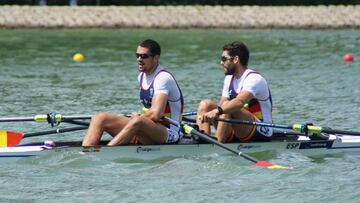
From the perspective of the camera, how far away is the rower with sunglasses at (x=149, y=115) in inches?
Answer: 441

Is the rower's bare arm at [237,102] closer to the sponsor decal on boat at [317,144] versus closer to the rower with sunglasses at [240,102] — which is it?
the rower with sunglasses at [240,102]

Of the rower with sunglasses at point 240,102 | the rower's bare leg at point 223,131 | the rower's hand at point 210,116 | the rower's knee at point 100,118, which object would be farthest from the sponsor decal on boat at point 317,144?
the rower's knee at point 100,118

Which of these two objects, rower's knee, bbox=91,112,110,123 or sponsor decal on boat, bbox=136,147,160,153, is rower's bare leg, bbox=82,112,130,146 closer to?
rower's knee, bbox=91,112,110,123

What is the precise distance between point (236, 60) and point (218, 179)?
158cm

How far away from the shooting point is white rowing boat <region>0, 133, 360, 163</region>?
11.2m

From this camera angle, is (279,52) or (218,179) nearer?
(218,179)

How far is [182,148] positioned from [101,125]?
100cm

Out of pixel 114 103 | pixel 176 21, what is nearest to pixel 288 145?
pixel 114 103

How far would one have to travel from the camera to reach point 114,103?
58.4 feet

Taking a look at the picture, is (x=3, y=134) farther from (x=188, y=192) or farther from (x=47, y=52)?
(x=47, y=52)

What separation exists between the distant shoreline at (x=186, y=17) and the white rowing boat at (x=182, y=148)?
2503cm

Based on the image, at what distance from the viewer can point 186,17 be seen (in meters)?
37.9

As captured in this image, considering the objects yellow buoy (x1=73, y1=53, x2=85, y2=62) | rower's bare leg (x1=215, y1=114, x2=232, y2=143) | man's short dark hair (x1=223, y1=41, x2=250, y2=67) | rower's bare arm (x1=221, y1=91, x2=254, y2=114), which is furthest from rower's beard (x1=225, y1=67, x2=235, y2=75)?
yellow buoy (x1=73, y1=53, x2=85, y2=62)

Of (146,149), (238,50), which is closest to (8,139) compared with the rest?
(146,149)
